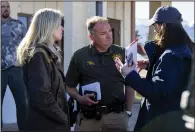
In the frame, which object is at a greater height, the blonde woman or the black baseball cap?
the black baseball cap

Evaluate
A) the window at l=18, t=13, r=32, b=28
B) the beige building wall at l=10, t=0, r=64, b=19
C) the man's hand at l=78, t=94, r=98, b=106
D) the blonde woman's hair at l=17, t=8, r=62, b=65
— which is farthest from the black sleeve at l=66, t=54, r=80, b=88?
the window at l=18, t=13, r=32, b=28

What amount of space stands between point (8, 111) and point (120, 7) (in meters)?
4.90

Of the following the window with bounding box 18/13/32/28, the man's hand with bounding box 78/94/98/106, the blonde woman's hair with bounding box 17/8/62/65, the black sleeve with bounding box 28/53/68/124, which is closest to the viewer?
the black sleeve with bounding box 28/53/68/124

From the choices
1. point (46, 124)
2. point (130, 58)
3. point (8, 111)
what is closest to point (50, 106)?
point (46, 124)

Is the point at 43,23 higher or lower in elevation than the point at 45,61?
higher

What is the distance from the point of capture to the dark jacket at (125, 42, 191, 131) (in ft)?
11.4

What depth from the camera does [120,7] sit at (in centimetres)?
1120

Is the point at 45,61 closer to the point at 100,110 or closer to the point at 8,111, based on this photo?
the point at 100,110

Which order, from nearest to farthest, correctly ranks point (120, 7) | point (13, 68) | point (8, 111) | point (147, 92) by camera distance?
1. point (147, 92)
2. point (13, 68)
3. point (8, 111)
4. point (120, 7)

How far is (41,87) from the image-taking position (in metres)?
3.79

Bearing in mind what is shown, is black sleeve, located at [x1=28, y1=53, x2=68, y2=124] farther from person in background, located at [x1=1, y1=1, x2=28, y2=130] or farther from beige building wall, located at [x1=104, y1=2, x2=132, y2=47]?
beige building wall, located at [x1=104, y1=2, x2=132, y2=47]

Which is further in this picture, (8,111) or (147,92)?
(8,111)

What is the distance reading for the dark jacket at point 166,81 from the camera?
11.4 ft

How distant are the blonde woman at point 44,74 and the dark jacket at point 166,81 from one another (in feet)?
2.22
